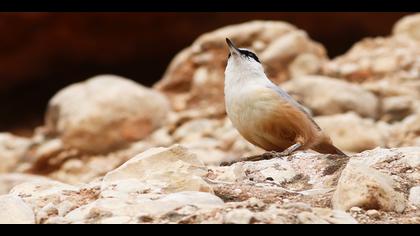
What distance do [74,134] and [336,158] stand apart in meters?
8.21

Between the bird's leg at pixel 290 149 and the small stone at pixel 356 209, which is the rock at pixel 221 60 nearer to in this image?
the bird's leg at pixel 290 149

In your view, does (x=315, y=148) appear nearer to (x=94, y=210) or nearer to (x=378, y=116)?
(x=94, y=210)

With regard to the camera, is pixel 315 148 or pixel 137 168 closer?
pixel 137 168

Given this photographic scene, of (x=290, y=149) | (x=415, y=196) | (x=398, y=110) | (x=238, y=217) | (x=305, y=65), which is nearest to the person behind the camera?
(x=238, y=217)

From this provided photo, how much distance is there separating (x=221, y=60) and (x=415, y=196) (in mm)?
9512

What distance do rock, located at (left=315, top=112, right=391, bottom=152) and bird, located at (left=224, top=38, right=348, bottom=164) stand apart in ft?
17.2

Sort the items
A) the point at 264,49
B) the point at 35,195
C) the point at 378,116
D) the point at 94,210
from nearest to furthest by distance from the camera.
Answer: the point at 94,210 < the point at 35,195 < the point at 378,116 < the point at 264,49

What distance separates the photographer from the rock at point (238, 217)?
3246mm

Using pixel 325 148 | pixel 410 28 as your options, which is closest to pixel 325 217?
pixel 325 148

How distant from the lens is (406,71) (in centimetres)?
1271

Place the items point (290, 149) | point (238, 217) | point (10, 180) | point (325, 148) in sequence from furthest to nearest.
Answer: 1. point (10, 180)
2. point (325, 148)
3. point (290, 149)
4. point (238, 217)

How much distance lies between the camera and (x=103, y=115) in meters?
12.3

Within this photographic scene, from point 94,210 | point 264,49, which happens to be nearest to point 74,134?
point 264,49

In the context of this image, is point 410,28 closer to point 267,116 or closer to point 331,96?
point 331,96
